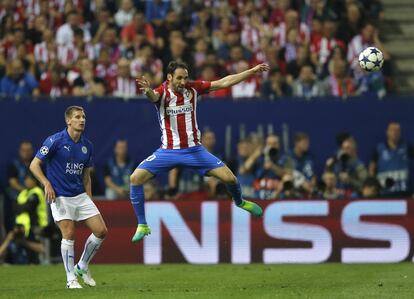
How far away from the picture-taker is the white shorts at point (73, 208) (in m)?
14.2

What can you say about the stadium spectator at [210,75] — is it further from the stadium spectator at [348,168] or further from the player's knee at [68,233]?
the player's knee at [68,233]

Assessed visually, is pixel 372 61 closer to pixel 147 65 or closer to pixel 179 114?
pixel 179 114

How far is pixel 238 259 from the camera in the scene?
19094 mm

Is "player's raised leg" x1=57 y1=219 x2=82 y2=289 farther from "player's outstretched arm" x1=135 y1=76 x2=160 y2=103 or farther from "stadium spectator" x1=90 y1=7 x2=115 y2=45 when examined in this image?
"stadium spectator" x1=90 y1=7 x2=115 y2=45

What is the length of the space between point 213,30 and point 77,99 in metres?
3.66

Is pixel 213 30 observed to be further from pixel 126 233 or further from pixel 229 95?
pixel 126 233

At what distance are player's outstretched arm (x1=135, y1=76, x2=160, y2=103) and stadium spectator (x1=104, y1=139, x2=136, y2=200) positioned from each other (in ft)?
18.6

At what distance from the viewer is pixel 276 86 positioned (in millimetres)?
21141

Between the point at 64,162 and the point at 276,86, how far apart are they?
25.0 ft

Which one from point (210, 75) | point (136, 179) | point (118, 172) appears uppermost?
point (210, 75)

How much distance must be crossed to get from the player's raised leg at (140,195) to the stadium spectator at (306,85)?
21.6 ft

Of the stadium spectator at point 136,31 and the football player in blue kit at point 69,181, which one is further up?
the stadium spectator at point 136,31

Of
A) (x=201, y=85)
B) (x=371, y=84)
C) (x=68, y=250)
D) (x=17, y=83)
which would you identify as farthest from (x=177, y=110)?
(x=371, y=84)

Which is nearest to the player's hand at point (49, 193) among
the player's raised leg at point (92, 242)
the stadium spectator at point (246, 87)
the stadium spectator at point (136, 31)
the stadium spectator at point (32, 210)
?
the player's raised leg at point (92, 242)
